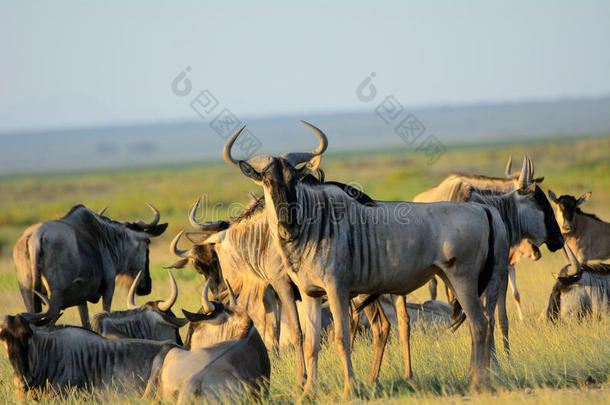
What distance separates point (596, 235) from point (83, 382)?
8983 mm

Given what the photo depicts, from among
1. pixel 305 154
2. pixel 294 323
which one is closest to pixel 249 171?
pixel 305 154

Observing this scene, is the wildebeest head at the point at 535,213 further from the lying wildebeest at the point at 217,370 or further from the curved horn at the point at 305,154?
the lying wildebeest at the point at 217,370

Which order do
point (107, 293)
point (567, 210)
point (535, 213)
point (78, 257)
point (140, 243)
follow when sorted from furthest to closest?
point (567, 210), point (140, 243), point (107, 293), point (78, 257), point (535, 213)

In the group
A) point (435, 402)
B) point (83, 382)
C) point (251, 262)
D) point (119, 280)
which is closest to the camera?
point (435, 402)

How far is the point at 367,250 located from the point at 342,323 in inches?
25.6

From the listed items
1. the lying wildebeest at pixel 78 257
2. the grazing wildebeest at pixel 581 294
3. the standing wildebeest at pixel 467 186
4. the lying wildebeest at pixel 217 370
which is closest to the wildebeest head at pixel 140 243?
the lying wildebeest at pixel 78 257

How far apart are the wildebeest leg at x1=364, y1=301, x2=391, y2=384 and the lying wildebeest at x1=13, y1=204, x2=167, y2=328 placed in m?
3.93

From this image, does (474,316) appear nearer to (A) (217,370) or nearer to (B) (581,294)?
(A) (217,370)

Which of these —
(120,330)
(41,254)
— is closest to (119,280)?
(41,254)

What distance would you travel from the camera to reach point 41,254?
9.95 metres

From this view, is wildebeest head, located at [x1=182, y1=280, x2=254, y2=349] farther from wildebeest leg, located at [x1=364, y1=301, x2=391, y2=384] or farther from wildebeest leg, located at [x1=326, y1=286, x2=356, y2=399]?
wildebeest leg, located at [x1=364, y1=301, x2=391, y2=384]

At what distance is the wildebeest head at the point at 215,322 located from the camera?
7.17m

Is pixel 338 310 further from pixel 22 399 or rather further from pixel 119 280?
pixel 119 280

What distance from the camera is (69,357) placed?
23.6ft
